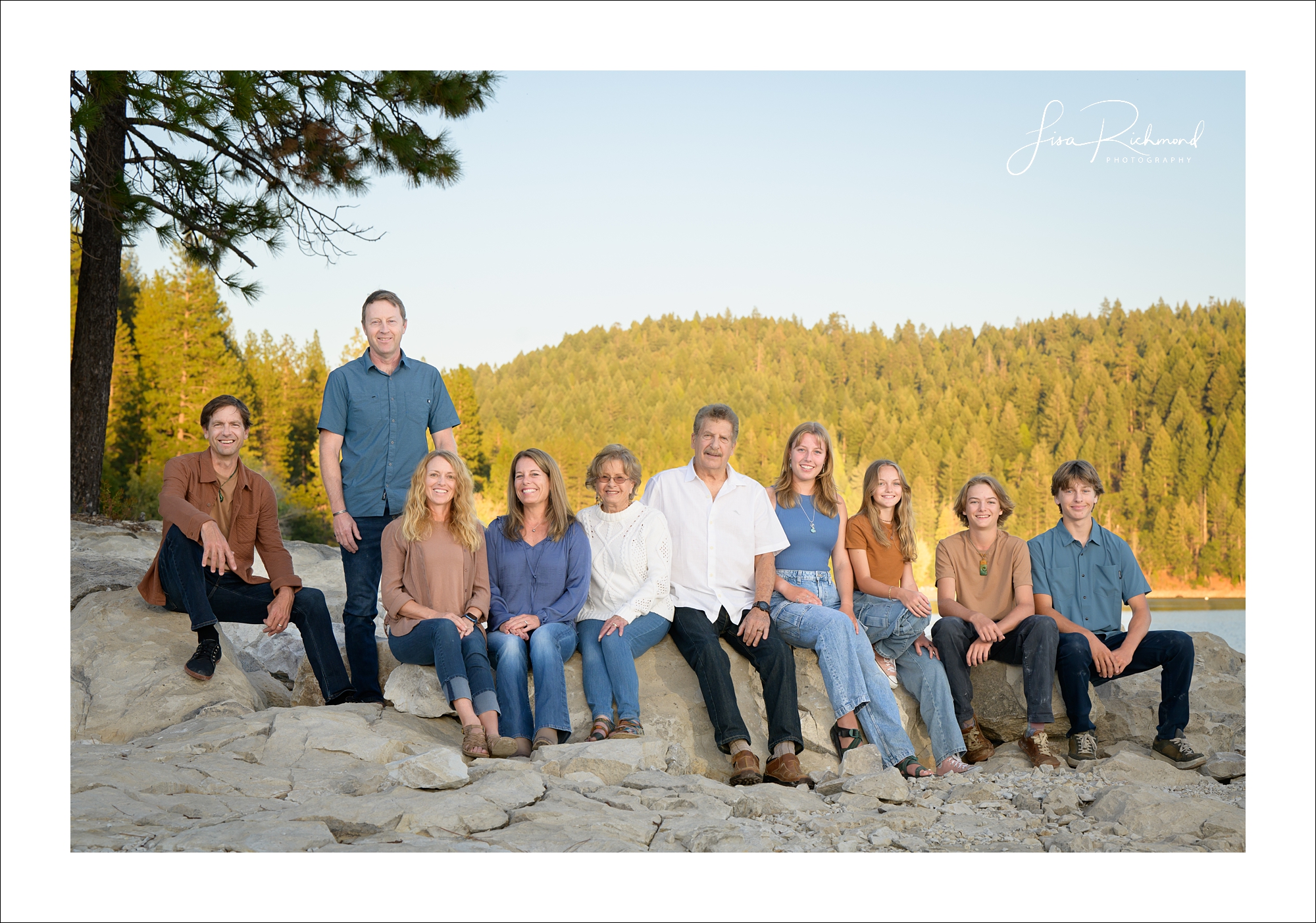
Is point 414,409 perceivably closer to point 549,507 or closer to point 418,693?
point 549,507

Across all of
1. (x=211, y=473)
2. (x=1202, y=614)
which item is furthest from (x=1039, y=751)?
(x=1202, y=614)

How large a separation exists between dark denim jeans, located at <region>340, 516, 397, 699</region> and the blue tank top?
5.45 feet

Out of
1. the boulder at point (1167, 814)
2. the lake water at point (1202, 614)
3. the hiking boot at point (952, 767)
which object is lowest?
the lake water at point (1202, 614)

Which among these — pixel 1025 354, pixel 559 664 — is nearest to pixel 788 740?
pixel 559 664

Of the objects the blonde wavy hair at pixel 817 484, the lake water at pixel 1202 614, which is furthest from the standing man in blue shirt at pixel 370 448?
the lake water at pixel 1202 614

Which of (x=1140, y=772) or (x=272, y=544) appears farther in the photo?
(x=272, y=544)

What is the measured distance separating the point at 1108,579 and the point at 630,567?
6.82 ft

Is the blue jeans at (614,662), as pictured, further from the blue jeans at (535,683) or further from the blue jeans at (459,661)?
the blue jeans at (459,661)

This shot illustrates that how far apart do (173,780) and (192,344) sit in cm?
1698

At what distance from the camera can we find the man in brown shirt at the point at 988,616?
4.04 m

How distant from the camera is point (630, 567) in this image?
4027mm

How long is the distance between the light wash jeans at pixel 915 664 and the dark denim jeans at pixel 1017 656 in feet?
0.18

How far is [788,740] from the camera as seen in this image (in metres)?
3.80

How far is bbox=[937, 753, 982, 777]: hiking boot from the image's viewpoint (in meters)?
3.89
